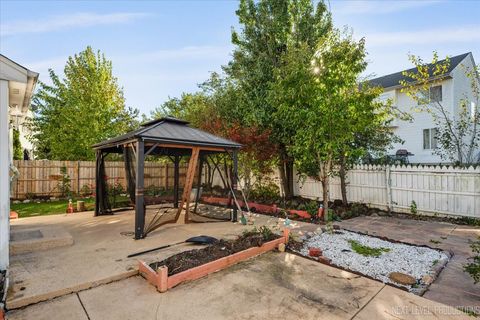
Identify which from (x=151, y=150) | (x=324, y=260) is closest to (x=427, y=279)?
(x=324, y=260)

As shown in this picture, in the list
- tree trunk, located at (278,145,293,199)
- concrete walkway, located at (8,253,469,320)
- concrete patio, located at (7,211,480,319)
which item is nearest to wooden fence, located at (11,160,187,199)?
tree trunk, located at (278,145,293,199)

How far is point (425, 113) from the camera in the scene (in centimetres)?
1455

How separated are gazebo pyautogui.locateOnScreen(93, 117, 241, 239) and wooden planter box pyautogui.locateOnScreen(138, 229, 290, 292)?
193 centimetres

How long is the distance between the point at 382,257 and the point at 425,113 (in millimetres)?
13987

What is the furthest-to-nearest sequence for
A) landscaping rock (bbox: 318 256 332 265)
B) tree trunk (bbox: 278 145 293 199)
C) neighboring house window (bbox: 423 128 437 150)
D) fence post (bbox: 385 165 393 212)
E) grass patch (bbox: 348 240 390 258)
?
neighboring house window (bbox: 423 128 437 150)
tree trunk (bbox: 278 145 293 199)
fence post (bbox: 385 165 393 212)
grass patch (bbox: 348 240 390 258)
landscaping rock (bbox: 318 256 332 265)

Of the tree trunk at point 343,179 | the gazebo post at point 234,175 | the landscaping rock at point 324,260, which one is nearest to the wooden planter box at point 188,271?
the landscaping rock at point 324,260

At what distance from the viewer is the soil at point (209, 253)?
3544 millimetres

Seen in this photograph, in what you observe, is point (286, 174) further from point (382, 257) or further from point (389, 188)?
point (382, 257)

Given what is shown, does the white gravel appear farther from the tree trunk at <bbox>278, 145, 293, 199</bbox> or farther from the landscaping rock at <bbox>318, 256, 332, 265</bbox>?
the tree trunk at <bbox>278, 145, 293, 199</bbox>

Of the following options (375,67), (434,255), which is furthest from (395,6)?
(434,255)

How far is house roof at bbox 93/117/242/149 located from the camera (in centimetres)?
539

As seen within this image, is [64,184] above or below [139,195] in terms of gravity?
below

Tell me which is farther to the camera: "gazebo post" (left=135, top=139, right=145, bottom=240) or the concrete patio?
"gazebo post" (left=135, top=139, right=145, bottom=240)

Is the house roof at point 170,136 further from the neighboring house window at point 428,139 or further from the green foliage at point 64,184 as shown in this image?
the neighboring house window at point 428,139
